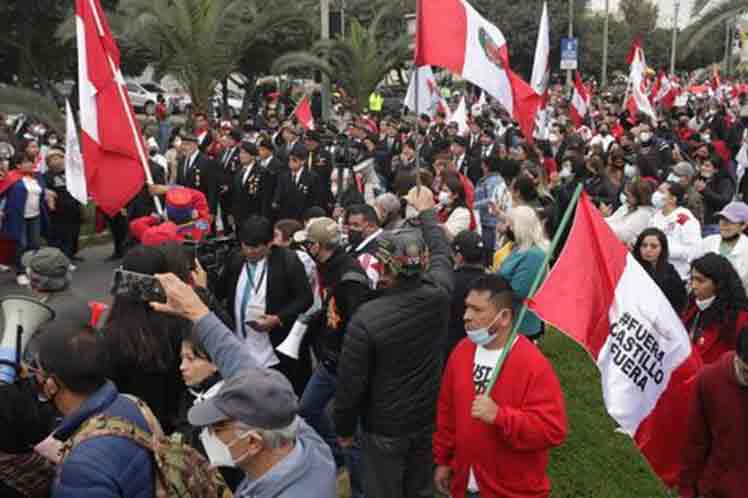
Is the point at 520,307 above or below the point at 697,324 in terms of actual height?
above

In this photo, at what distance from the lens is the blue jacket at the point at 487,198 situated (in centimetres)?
975

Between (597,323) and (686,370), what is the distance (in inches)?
19.5

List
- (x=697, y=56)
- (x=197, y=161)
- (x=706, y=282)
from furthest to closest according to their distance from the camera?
(x=697, y=56) < (x=197, y=161) < (x=706, y=282)

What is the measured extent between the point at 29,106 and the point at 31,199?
4.41 m

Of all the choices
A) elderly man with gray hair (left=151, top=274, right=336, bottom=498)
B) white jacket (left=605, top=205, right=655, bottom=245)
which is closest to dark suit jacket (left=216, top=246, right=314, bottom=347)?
elderly man with gray hair (left=151, top=274, right=336, bottom=498)

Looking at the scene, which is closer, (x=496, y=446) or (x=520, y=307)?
(x=496, y=446)

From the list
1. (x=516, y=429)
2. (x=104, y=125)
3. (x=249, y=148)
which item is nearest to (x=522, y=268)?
(x=516, y=429)

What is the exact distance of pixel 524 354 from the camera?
407cm

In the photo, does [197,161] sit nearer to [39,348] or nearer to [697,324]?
[697,324]

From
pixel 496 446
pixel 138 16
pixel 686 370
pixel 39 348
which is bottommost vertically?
pixel 496 446

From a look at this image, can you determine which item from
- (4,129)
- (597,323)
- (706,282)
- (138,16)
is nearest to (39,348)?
(597,323)

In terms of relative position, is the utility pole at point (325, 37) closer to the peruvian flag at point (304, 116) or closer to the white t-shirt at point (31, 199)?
the peruvian flag at point (304, 116)

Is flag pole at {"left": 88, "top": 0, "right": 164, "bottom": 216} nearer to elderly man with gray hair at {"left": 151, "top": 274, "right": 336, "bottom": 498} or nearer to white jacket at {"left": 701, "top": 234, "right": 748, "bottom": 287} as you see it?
elderly man with gray hair at {"left": 151, "top": 274, "right": 336, "bottom": 498}

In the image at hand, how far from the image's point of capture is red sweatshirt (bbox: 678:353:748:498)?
3963 mm
